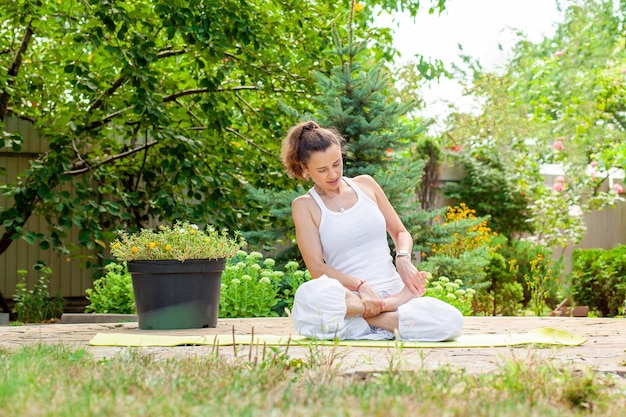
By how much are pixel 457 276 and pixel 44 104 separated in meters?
4.12

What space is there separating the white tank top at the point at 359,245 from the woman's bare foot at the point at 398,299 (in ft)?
0.26

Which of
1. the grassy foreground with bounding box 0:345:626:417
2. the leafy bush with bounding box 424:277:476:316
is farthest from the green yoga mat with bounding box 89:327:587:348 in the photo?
the leafy bush with bounding box 424:277:476:316

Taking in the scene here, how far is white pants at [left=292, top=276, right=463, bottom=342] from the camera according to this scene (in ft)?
12.3

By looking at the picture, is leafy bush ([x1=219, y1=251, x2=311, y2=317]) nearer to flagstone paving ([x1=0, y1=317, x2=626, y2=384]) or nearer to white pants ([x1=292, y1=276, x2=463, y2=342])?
flagstone paving ([x1=0, y1=317, x2=626, y2=384])

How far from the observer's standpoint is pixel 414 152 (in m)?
11.4

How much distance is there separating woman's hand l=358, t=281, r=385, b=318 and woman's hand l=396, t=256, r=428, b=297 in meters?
0.15

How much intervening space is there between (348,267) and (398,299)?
0.95ft

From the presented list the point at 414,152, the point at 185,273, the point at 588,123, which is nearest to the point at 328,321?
the point at 185,273

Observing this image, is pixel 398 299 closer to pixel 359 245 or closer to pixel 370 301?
pixel 370 301

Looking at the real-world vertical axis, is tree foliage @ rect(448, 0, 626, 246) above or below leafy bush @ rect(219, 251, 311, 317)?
above

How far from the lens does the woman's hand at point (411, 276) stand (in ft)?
12.5

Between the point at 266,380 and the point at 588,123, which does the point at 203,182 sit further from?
the point at 588,123

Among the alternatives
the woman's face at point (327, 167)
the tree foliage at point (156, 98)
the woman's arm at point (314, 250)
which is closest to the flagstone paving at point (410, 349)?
the woman's arm at point (314, 250)

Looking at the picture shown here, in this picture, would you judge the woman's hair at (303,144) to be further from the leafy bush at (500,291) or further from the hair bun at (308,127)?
the leafy bush at (500,291)
